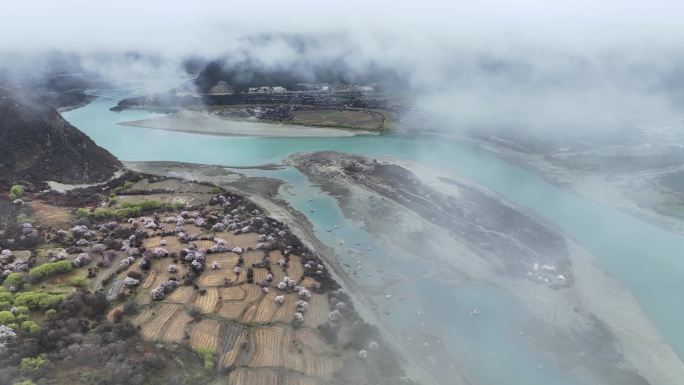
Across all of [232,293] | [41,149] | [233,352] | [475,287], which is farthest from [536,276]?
[41,149]

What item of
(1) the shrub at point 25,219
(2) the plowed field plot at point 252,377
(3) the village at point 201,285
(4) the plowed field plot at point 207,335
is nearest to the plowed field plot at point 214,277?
(3) the village at point 201,285

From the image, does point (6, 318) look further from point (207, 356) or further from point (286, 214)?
point (286, 214)

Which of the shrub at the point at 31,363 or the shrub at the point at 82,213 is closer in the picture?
the shrub at the point at 31,363

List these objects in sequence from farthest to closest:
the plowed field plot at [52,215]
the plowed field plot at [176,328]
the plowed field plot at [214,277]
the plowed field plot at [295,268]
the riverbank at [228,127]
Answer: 1. the riverbank at [228,127]
2. the plowed field plot at [52,215]
3. the plowed field plot at [295,268]
4. the plowed field plot at [214,277]
5. the plowed field plot at [176,328]

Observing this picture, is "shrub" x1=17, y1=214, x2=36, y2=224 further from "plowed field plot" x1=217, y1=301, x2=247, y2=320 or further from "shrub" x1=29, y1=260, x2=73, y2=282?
"plowed field plot" x1=217, y1=301, x2=247, y2=320

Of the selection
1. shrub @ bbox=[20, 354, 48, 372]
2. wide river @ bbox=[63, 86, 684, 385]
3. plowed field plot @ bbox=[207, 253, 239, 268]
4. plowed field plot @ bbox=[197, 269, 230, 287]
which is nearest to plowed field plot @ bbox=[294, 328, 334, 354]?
wide river @ bbox=[63, 86, 684, 385]

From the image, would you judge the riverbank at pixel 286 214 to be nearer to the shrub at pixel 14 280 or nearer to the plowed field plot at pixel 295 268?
the plowed field plot at pixel 295 268
